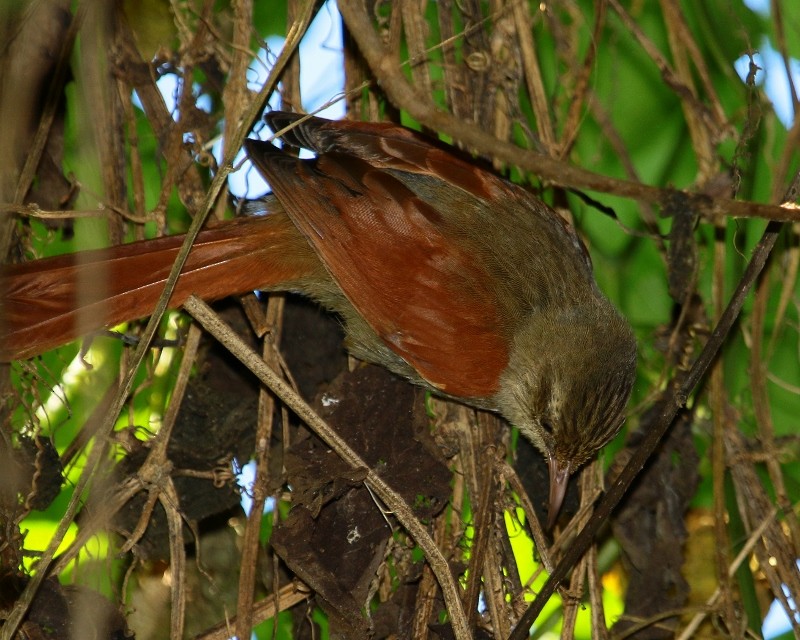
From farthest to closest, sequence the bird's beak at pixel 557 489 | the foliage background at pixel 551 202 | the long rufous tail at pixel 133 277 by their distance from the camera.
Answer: the bird's beak at pixel 557 489
the foliage background at pixel 551 202
the long rufous tail at pixel 133 277

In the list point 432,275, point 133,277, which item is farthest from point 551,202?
point 133,277

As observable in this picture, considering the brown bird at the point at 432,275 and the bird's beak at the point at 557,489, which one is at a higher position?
the brown bird at the point at 432,275

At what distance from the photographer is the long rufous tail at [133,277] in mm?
3043

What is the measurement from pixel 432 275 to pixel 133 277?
3.32 feet

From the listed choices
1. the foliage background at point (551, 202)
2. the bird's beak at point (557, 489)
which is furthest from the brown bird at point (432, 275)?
the foliage background at point (551, 202)

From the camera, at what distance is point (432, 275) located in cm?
344

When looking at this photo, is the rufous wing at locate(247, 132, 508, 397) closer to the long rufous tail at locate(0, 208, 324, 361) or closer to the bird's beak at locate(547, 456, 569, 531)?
the long rufous tail at locate(0, 208, 324, 361)

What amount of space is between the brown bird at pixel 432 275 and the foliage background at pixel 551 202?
155 mm

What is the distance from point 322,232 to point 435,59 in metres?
0.91

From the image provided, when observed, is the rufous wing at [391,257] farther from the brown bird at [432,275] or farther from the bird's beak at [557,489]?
the bird's beak at [557,489]

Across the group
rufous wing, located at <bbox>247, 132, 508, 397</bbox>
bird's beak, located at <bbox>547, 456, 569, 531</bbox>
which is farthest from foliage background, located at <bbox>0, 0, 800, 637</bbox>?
rufous wing, located at <bbox>247, 132, 508, 397</bbox>

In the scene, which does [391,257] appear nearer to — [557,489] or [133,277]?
[133,277]

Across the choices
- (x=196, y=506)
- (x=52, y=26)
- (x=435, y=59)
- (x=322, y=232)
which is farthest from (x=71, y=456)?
(x=435, y=59)

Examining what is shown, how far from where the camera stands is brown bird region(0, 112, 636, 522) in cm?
344
